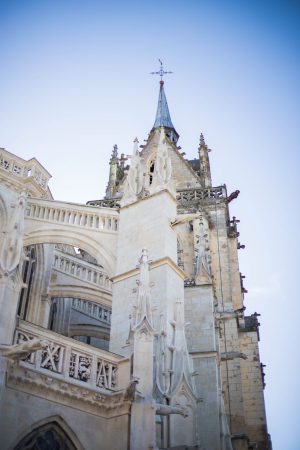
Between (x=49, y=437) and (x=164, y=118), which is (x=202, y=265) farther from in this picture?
(x=164, y=118)

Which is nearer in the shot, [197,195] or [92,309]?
[92,309]

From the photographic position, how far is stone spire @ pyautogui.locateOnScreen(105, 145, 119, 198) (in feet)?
88.5

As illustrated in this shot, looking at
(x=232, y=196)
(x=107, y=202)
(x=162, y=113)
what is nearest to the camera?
(x=232, y=196)

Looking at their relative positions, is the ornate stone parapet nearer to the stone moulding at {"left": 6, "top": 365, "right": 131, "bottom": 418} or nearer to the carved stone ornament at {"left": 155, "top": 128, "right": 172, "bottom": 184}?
the carved stone ornament at {"left": 155, "top": 128, "right": 172, "bottom": 184}

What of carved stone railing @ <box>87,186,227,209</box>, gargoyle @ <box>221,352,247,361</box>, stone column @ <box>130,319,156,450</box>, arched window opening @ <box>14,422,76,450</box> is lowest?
arched window opening @ <box>14,422,76,450</box>

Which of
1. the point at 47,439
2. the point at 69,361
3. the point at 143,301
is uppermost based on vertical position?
the point at 143,301

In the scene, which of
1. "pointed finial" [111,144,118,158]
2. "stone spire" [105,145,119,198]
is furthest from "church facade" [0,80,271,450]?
"pointed finial" [111,144,118,158]

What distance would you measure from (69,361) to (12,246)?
1.99m

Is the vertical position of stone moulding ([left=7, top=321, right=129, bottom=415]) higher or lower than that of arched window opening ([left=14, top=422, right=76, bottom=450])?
higher

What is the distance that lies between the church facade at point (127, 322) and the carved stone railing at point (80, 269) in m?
0.04

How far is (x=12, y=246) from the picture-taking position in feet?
30.5

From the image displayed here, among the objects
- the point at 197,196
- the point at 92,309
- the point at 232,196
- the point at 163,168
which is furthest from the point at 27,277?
the point at 232,196

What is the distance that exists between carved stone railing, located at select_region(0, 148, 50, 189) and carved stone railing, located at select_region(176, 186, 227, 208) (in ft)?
27.0

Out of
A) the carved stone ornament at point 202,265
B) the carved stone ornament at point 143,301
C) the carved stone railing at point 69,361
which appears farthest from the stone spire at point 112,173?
the carved stone railing at point 69,361
